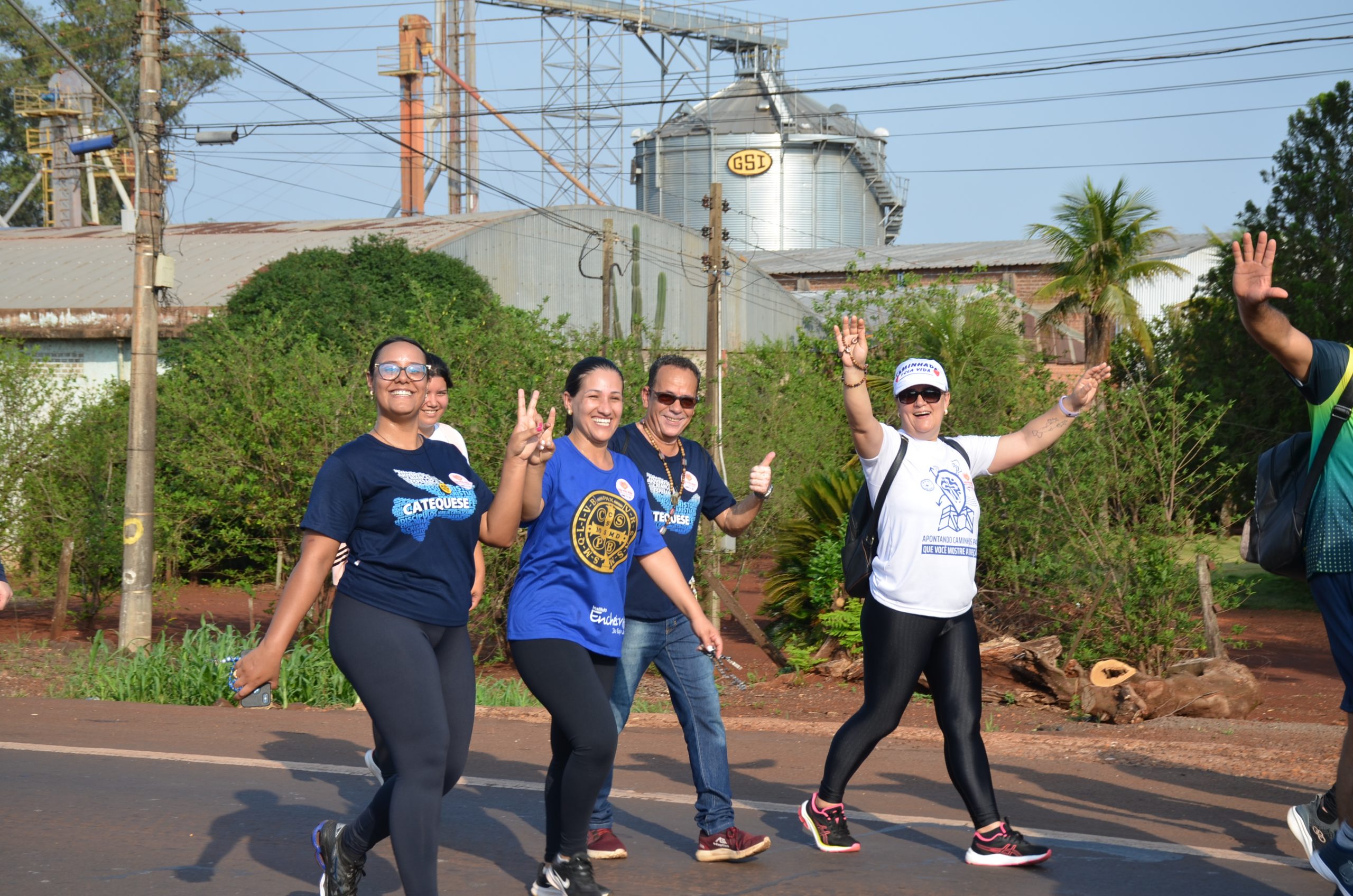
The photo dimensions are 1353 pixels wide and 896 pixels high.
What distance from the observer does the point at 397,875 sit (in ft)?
16.2

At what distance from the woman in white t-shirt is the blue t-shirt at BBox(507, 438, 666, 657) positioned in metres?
0.92

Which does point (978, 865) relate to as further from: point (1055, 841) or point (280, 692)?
point (280, 692)

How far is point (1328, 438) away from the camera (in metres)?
4.00

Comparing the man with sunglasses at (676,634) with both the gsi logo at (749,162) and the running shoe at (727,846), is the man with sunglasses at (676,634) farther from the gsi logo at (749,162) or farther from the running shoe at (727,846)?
the gsi logo at (749,162)

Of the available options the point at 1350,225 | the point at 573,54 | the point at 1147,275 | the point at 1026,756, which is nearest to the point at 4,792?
the point at 1026,756

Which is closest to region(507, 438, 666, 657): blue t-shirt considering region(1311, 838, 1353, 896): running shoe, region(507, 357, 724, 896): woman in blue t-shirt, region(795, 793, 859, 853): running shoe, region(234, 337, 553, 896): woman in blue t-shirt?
region(507, 357, 724, 896): woman in blue t-shirt

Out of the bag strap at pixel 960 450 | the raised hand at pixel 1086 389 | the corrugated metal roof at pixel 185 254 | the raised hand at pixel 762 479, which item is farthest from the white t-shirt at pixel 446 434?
the corrugated metal roof at pixel 185 254

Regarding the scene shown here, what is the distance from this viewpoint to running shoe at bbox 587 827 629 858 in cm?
501

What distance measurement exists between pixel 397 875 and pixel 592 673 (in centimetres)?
123

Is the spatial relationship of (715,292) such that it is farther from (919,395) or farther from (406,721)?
(406,721)

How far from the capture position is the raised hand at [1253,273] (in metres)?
3.91

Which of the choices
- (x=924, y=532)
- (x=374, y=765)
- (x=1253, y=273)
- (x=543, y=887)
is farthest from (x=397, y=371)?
(x=1253, y=273)

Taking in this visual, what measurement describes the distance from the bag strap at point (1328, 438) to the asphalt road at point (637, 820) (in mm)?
1471

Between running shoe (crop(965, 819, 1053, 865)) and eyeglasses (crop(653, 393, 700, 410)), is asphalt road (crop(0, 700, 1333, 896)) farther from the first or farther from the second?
eyeglasses (crop(653, 393, 700, 410))
